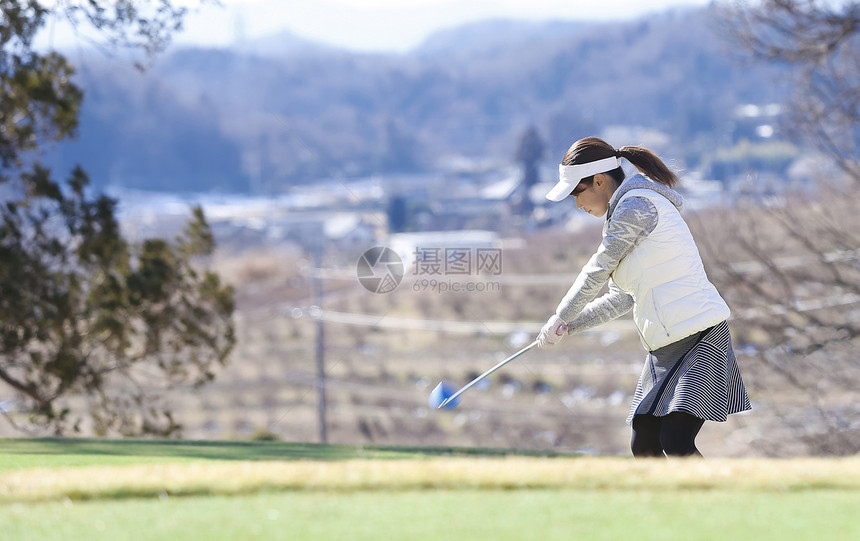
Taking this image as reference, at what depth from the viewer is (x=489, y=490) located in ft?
12.4

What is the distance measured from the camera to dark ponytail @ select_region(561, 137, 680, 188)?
4453mm

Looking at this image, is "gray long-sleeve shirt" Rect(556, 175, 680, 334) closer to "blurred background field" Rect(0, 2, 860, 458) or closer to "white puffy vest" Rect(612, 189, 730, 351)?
"white puffy vest" Rect(612, 189, 730, 351)

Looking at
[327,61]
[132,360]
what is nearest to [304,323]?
[132,360]

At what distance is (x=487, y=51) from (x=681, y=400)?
17497 cm

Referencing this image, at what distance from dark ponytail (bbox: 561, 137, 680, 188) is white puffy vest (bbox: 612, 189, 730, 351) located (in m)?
0.19

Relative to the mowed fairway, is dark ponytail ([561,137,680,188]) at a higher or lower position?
higher

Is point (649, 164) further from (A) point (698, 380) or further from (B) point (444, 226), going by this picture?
(B) point (444, 226)

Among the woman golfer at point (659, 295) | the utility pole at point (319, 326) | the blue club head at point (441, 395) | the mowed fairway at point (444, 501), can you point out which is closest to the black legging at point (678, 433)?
the woman golfer at point (659, 295)

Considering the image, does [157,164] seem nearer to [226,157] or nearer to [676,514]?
[226,157]

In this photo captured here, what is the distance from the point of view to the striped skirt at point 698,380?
13.8 feet

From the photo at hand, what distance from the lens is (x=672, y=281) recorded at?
429 cm

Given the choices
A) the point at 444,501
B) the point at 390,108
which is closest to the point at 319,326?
the point at 444,501

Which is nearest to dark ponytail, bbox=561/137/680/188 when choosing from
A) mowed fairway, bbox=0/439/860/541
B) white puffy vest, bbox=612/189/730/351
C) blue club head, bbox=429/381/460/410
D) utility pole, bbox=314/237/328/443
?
white puffy vest, bbox=612/189/730/351

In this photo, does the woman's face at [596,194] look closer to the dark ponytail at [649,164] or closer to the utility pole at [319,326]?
the dark ponytail at [649,164]
